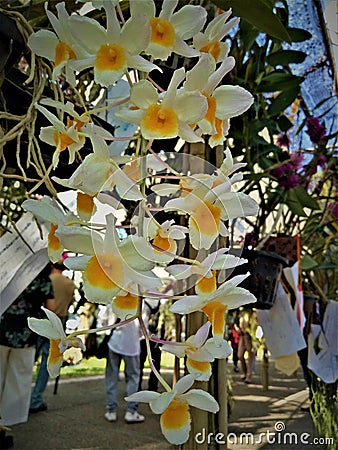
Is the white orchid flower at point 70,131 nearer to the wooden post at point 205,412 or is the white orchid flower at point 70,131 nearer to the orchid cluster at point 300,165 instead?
the wooden post at point 205,412

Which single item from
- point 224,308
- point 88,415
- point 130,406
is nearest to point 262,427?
point 130,406

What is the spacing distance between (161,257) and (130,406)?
9.96 feet

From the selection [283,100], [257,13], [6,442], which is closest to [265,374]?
[6,442]

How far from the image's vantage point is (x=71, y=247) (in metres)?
0.28

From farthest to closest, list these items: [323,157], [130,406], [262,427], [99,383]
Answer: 1. [99,383]
2. [130,406]
3. [262,427]
4. [323,157]

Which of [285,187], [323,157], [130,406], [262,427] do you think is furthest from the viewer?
[130,406]

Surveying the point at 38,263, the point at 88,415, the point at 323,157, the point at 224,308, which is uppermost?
the point at 323,157

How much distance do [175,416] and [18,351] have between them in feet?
6.63

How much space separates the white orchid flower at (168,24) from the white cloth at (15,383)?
5.63 feet

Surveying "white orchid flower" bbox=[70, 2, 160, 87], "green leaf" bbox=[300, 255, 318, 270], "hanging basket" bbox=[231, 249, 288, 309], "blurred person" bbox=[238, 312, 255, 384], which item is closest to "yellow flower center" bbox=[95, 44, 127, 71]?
"white orchid flower" bbox=[70, 2, 160, 87]

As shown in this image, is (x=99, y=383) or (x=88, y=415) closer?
(x=88, y=415)

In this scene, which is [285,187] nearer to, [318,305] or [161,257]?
[318,305]

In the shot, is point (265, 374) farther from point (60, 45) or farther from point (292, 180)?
point (60, 45)

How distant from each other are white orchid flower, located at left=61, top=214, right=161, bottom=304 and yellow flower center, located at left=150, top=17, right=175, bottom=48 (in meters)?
0.12
